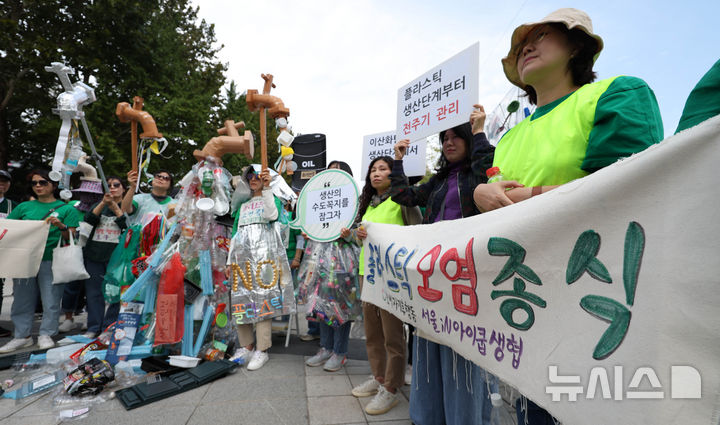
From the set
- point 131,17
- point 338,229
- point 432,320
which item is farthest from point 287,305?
point 131,17

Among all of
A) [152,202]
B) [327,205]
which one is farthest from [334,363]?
[152,202]

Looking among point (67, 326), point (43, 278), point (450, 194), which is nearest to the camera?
point (450, 194)

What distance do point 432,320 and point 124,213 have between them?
13.5 ft

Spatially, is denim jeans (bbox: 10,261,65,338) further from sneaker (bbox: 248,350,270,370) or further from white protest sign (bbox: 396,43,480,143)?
white protest sign (bbox: 396,43,480,143)

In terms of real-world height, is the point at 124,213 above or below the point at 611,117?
below

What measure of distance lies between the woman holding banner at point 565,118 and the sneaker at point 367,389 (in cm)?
162

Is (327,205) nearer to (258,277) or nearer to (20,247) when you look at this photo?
(258,277)

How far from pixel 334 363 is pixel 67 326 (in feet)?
13.2

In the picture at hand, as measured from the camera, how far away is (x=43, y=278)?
405 centimetres

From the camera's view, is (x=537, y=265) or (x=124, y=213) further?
(x=124, y=213)

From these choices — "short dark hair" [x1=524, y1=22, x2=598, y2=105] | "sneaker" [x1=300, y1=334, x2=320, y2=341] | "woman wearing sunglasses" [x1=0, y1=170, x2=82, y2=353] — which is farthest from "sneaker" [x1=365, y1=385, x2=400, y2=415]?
"woman wearing sunglasses" [x1=0, y1=170, x2=82, y2=353]

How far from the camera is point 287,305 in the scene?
11.4 feet

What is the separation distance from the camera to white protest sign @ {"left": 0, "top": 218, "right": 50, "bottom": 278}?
3.71 m

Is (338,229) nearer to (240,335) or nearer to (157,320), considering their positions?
(240,335)
